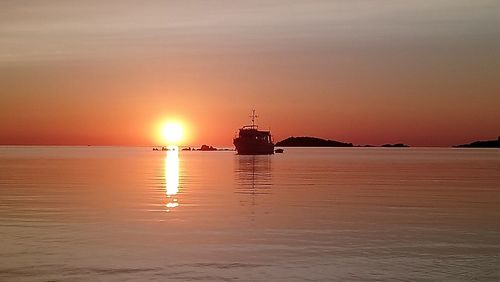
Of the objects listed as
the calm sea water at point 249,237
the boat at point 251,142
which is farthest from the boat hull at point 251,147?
the calm sea water at point 249,237

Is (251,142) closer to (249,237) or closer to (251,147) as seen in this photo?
(251,147)

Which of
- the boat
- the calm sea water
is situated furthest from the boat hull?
the calm sea water

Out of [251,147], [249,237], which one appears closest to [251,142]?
[251,147]

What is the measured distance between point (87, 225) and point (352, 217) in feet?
36.5

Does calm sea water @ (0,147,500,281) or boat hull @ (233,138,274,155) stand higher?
boat hull @ (233,138,274,155)

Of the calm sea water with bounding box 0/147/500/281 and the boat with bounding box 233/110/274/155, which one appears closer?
the calm sea water with bounding box 0/147/500/281

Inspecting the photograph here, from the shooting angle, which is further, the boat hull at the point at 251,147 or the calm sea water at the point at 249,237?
the boat hull at the point at 251,147

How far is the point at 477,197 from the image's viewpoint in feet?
114

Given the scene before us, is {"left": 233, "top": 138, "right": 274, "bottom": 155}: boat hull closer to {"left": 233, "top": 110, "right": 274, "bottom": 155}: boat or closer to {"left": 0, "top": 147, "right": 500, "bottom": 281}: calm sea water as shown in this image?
{"left": 233, "top": 110, "right": 274, "bottom": 155}: boat

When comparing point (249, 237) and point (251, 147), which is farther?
point (251, 147)

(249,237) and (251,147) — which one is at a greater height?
(251,147)

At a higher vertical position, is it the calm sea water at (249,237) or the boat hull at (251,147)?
the boat hull at (251,147)

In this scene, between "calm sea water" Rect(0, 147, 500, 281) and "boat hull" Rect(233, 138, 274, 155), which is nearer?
"calm sea water" Rect(0, 147, 500, 281)

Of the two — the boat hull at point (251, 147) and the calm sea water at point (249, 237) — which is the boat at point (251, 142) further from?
the calm sea water at point (249, 237)
